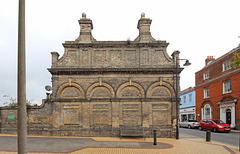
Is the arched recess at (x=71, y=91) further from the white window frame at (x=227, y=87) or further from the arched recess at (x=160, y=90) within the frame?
the white window frame at (x=227, y=87)

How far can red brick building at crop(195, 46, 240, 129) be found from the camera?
22.8 metres

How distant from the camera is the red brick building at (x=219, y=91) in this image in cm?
2283

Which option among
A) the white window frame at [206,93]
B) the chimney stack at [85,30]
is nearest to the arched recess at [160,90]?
the chimney stack at [85,30]

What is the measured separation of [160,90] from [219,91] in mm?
16458

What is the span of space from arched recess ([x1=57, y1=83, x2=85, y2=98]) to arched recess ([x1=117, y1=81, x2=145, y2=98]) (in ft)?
10.1

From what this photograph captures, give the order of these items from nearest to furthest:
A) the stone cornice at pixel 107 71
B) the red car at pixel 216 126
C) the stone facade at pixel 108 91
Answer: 1. the stone facade at pixel 108 91
2. the stone cornice at pixel 107 71
3. the red car at pixel 216 126

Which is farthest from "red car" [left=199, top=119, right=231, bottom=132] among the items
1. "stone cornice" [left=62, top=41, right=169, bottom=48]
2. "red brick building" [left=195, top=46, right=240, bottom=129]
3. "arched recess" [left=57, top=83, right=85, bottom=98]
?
"arched recess" [left=57, top=83, right=85, bottom=98]

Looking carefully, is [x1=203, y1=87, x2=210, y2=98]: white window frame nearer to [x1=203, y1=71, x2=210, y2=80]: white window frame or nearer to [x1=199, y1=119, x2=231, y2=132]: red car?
[x1=203, y1=71, x2=210, y2=80]: white window frame

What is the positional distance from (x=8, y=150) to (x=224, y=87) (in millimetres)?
26589

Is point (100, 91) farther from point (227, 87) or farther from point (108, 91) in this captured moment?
point (227, 87)

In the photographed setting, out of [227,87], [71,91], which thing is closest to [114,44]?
[71,91]

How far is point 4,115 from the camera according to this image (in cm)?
1422

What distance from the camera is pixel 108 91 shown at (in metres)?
14.3

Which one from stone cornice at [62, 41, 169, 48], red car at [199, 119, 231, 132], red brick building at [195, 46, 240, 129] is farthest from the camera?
red brick building at [195, 46, 240, 129]
